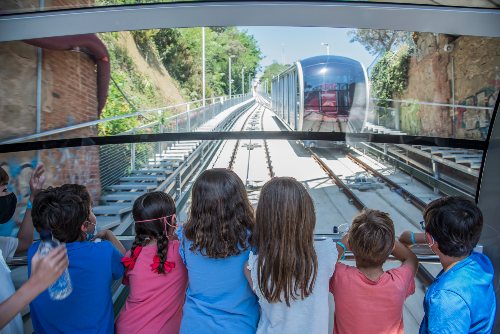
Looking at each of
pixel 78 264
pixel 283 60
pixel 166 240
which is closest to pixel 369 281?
pixel 166 240

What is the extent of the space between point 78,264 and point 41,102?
2.82m

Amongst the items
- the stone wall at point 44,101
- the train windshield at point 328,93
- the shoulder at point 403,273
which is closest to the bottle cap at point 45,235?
the shoulder at point 403,273

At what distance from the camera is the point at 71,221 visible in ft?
6.31

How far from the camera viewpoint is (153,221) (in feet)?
6.82

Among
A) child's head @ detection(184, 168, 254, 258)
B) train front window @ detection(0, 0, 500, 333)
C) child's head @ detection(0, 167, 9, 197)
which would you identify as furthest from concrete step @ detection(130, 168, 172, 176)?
child's head @ detection(184, 168, 254, 258)

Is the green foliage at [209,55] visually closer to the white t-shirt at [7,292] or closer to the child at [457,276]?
the child at [457,276]

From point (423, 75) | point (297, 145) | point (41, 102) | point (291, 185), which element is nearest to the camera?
point (291, 185)

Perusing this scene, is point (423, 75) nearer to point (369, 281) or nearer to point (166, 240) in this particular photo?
point (369, 281)

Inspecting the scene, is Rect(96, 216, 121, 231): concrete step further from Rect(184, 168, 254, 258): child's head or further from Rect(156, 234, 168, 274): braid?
Rect(184, 168, 254, 258): child's head

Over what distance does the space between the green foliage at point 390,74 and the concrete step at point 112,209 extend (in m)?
4.00

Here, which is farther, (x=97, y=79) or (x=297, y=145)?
(x=297, y=145)

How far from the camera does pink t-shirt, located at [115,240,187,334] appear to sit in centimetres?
206

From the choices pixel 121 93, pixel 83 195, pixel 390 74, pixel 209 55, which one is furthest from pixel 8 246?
pixel 390 74

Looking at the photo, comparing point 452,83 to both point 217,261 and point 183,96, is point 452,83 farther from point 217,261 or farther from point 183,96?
point 183,96
